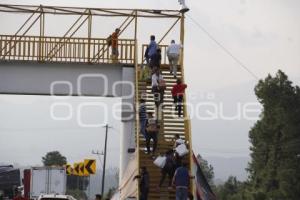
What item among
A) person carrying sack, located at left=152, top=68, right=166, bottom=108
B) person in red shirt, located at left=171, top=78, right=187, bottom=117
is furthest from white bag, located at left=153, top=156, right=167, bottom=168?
person in red shirt, located at left=171, top=78, right=187, bottom=117

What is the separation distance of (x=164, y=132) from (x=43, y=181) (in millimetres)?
14654

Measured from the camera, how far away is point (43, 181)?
41.2 metres

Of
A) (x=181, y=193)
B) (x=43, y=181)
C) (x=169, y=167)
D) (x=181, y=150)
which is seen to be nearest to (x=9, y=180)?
(x=43, y=181)

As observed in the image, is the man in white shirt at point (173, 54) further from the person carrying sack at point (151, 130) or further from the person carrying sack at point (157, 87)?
the person carrying sack at point (151, 130)

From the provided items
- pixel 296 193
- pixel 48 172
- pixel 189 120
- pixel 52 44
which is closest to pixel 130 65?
pixel 52 44

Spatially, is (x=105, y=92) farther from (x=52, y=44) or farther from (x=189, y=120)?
(x=189, y=120)

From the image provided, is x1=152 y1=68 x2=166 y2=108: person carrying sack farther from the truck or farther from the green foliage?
the green foliage

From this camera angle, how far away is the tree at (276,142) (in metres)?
58.3

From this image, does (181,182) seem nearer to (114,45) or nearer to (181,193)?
(181,193)

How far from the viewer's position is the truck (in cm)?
4081

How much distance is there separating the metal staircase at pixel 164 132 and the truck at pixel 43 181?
1201 centimetres

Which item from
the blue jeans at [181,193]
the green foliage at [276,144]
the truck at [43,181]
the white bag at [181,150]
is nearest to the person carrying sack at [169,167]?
the white bag at [181,150]

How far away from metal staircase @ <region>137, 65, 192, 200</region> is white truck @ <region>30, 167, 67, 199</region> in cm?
1200

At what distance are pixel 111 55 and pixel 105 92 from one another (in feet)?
5.10
